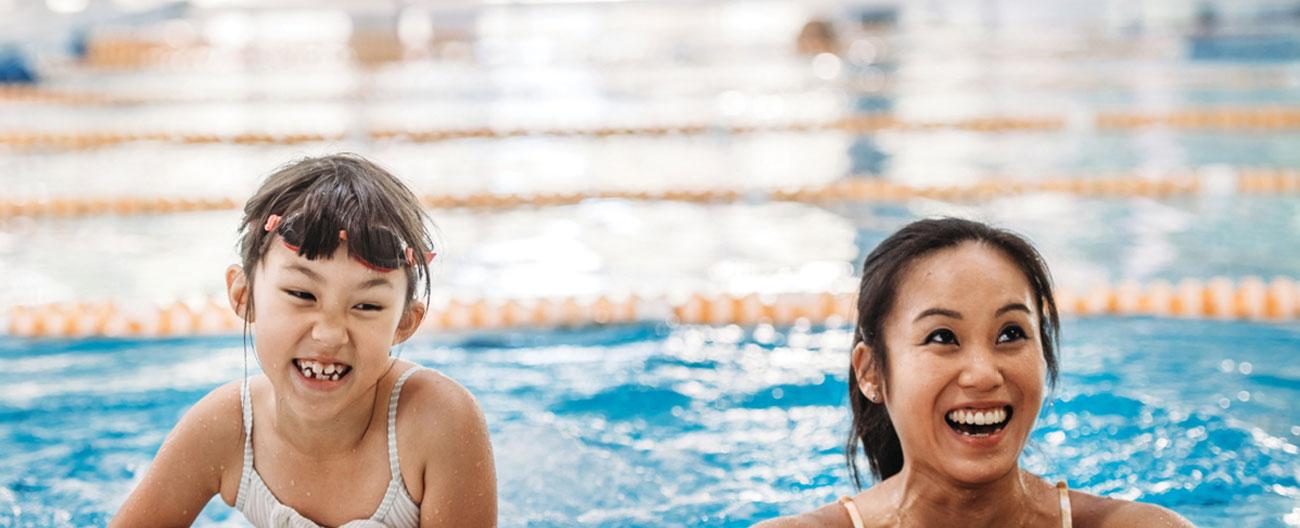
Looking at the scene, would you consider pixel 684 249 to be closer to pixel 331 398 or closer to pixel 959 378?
pixel 331 398

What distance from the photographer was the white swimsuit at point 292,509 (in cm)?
224

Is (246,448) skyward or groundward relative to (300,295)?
groundward

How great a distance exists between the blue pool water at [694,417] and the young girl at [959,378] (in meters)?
0.87

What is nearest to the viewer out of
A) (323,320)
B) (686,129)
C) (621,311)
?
(323,320)

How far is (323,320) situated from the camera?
2027mm

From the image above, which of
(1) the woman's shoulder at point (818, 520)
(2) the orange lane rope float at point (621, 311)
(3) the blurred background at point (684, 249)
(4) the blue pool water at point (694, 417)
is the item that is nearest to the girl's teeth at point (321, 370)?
(3) the blurred background at point (684, 249)

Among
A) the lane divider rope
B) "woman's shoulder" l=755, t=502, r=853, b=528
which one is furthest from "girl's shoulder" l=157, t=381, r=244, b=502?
the lane divider rope

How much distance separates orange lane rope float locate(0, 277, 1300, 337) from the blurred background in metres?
0.01

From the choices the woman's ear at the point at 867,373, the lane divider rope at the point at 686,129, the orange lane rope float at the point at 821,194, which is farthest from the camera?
the lane divider rope at the point at 686,129

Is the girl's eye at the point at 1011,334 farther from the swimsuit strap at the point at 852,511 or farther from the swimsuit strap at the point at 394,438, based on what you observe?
the swimsuit strap at the point at 394,438

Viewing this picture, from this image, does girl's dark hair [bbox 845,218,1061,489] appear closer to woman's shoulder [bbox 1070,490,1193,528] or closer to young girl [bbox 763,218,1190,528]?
young girl [bbox 763,218,1190,528]

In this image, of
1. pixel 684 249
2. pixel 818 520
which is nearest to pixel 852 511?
pixel 818 520

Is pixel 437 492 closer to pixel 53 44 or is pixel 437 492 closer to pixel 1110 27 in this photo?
pixel 53 44

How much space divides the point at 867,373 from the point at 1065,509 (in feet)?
1.15
